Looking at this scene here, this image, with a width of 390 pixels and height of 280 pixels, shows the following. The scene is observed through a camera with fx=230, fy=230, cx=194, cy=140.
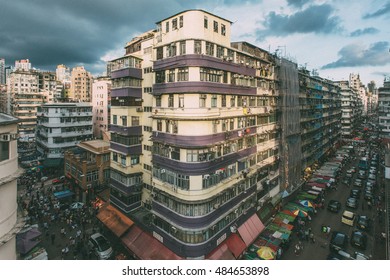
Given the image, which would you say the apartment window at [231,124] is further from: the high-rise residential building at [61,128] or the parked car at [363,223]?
the high-rise residential building at [61,128]

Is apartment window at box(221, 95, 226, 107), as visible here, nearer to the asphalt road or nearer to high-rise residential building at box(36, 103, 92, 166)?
the asphalt road

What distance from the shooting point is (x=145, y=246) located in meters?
19.7

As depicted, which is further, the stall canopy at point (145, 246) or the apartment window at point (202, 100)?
the stall canopy at point (145, 246)

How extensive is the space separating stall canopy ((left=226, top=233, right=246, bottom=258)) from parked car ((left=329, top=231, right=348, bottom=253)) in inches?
351

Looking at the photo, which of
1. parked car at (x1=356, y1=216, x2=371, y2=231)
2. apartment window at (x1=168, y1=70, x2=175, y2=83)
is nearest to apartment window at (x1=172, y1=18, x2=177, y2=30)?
apartment window at (x1=168, y1=70, x2=175, y2=83)

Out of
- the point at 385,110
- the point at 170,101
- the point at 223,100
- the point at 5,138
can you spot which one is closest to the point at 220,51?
the point at 223,100

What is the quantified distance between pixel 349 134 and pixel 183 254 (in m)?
82.1

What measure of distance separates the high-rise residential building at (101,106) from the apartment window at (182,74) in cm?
4523

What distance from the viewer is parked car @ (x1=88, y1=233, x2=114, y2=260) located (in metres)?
21.2

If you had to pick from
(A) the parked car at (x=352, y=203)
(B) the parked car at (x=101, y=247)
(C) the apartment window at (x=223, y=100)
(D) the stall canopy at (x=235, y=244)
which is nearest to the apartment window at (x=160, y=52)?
(C) the apartment window at (x=223, y=100)

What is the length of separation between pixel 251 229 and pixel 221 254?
5.15m

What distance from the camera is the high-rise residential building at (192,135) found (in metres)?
16.7

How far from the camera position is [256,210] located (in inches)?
966
